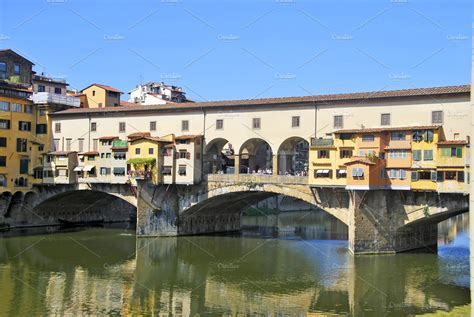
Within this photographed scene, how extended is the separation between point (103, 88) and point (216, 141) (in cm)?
2367

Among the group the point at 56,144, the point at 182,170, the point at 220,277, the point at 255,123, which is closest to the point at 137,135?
the point at 182,170

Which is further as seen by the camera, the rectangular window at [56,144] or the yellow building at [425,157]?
the rectangular window at [56,144]

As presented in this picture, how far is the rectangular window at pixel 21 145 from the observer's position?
56.0 meters

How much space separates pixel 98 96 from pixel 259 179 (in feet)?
99.6

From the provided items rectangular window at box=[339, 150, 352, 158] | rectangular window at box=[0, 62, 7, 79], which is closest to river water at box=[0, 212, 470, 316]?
rectangular window at box=[339, 150, 352, 158]

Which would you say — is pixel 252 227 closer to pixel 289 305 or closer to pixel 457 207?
pixel 457 207

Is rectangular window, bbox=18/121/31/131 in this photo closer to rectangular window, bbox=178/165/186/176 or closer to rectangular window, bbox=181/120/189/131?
rectangular window, bbox=181/120/189/131

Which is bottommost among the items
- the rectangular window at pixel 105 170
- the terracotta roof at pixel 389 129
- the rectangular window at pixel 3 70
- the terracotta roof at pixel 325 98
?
the rectangular window at pixel 105 170

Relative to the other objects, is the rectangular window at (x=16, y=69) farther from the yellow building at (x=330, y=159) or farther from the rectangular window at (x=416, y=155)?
the rectangular window at (x=416, y=155)

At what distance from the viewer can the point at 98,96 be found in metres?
68.4

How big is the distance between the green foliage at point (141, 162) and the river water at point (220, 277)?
6370 mm

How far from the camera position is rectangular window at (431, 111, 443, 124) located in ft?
126

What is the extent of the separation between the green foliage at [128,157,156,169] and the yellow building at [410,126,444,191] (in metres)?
21.5

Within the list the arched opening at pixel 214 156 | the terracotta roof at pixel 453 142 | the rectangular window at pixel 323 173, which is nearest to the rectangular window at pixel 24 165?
the arched opening at pixel 214 156
